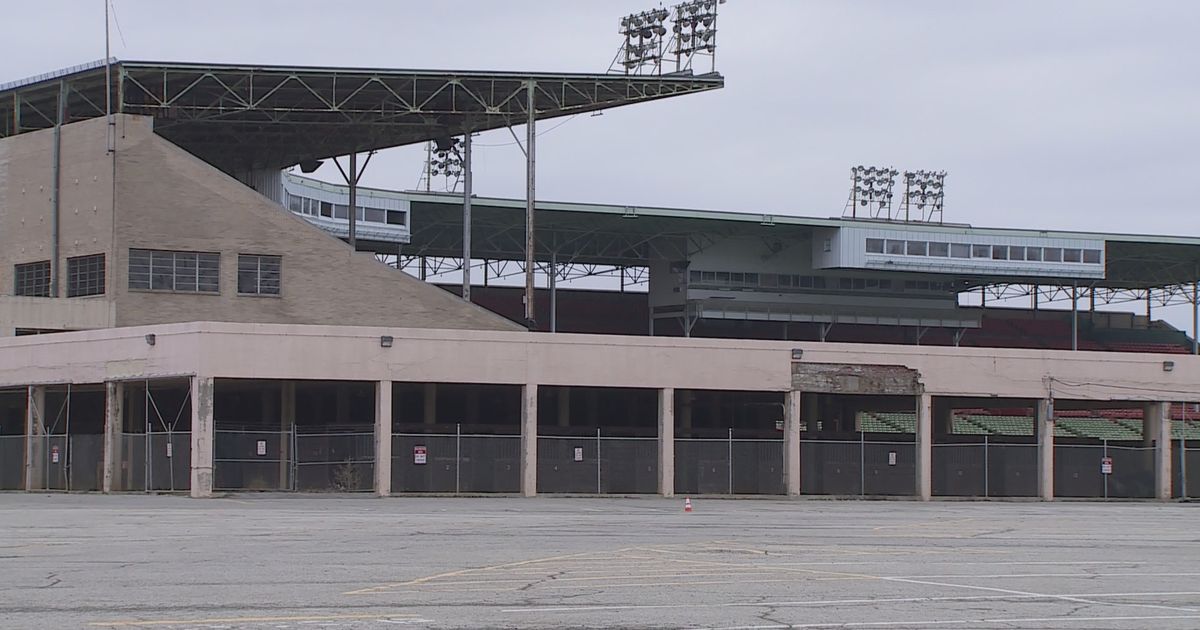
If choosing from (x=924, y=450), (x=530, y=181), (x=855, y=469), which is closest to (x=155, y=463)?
(x=530, y=181)

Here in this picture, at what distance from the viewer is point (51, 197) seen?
49.3 m

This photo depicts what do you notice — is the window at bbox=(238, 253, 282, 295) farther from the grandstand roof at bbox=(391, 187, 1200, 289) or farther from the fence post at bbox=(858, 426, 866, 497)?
the grandstand roof at bbox=(391, 187, 1200, 289)

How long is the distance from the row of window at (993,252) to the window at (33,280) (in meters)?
51.2

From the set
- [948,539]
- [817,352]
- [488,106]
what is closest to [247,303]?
[488,106]

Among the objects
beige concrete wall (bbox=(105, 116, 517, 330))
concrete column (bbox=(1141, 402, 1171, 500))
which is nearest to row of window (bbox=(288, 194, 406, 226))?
beige concrete wall (bbox=(105, 116, 517, 330))

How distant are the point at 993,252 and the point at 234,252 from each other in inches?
2093

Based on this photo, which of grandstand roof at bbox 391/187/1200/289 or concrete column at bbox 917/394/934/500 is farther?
grandstand roof at bbox 391/187/1200/289

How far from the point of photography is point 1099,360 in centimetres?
4781

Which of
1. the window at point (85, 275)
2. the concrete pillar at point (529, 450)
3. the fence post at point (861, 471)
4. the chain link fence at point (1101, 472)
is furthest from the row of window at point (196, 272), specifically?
the chain link fence at point (1101, 472)

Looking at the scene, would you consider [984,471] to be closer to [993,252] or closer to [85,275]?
[85,275]

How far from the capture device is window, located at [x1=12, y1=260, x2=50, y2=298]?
49688mm

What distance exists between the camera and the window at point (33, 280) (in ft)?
163

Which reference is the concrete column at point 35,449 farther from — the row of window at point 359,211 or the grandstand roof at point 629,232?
the grandstand roof at point 629,232

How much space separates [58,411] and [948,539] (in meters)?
34.6
